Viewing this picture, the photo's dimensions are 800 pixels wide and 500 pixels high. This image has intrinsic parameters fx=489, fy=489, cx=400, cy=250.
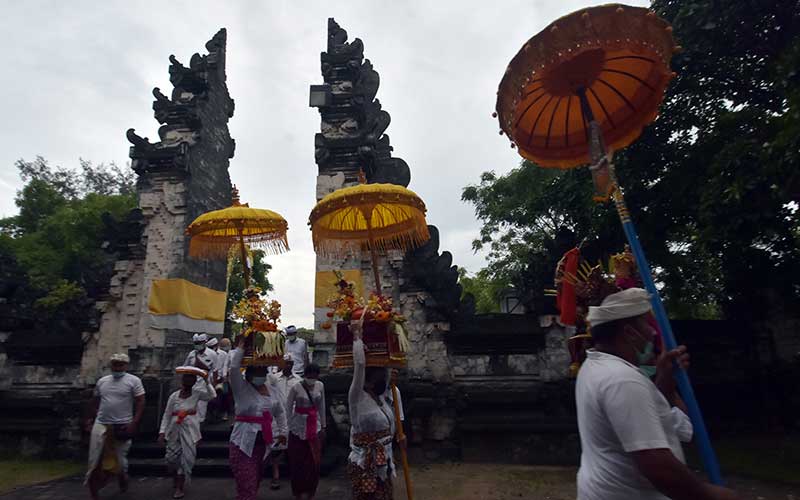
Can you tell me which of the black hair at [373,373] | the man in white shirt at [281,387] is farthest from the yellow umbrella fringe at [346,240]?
the black hair at [373,373]

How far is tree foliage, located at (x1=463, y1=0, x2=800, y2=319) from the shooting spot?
678 cm

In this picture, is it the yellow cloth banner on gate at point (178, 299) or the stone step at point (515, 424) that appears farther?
the yellow cloth banner on gate at point (178, 299)

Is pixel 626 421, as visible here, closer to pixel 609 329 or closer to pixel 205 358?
pixel 609 329

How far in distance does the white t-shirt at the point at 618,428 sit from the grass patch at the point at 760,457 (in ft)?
20.4

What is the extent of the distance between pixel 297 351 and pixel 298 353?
0.12 feet

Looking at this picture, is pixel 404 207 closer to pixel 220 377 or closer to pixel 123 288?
pixel 220 377

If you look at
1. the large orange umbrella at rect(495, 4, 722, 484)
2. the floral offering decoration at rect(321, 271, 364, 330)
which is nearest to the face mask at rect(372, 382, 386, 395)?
the floral offering decoration at rect(321, 271, 364, 330)

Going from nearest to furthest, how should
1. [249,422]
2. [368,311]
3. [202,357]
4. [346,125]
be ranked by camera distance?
[368,311] < [249,422] < [202,357] < [346,125]

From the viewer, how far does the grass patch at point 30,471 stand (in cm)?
732

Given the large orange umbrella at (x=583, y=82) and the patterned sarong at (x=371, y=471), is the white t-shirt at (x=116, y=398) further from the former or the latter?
the large orange umbrella at (x=583, y=82)

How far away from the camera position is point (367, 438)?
13.9 ft

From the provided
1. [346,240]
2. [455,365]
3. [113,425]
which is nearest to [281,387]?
[346,240]

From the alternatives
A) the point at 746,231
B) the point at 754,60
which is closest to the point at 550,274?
the point at 746,231

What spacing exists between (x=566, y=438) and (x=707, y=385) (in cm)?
327
